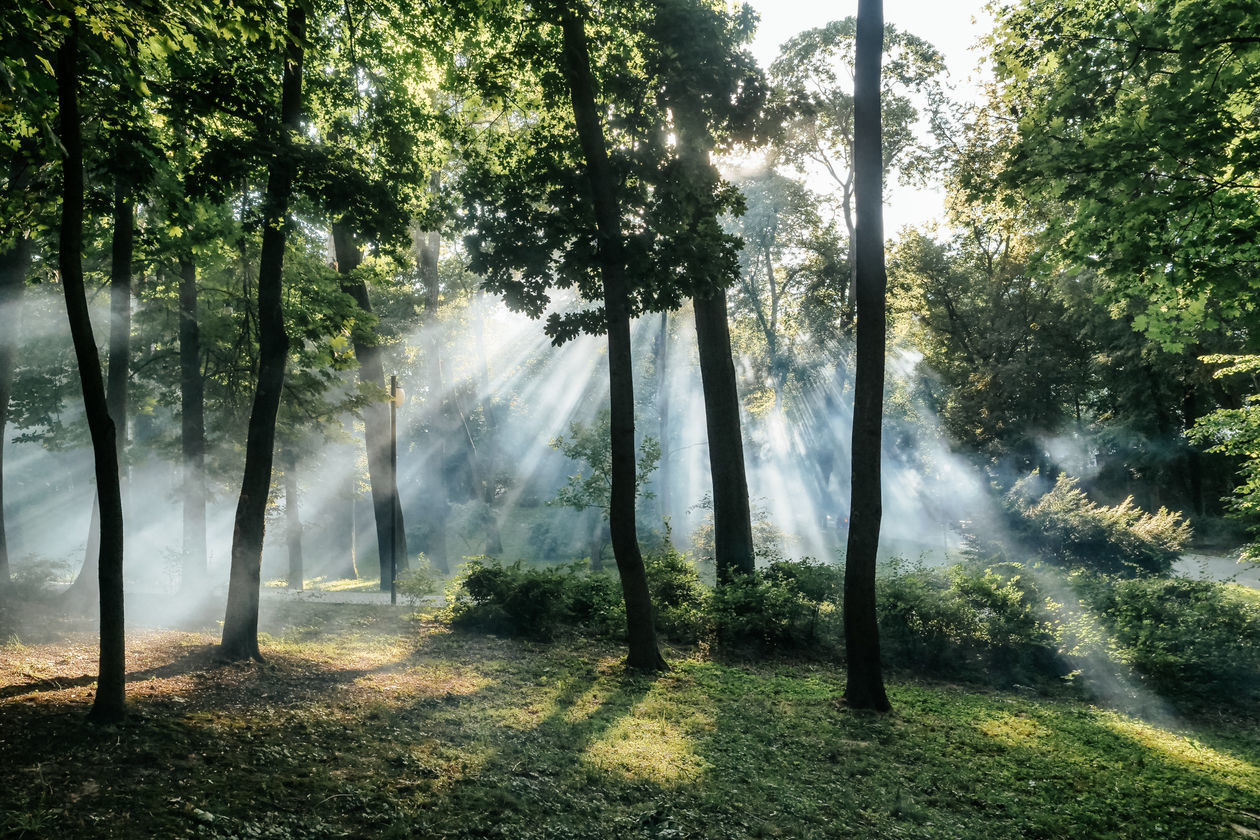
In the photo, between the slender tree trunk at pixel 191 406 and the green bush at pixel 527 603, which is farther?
the slender tree trunk at pixel 191 406

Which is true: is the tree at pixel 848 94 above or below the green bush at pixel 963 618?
above

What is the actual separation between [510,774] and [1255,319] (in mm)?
8557

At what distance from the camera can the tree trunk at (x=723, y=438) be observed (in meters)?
13.3

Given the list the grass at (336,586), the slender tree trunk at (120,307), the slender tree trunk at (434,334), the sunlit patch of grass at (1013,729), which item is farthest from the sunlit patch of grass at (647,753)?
the slender tree trunk at (434,334)

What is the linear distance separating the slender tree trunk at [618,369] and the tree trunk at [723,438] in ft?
13.7

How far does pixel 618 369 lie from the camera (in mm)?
9367

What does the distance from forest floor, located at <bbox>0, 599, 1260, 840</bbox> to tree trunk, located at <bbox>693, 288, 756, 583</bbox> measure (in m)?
3.99

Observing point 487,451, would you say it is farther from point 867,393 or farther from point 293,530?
point 867,393

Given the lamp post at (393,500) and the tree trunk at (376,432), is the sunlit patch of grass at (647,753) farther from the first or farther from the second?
the tree trunk at (376,432)

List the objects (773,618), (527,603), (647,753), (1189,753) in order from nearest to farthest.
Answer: (647,753) → (1189,753) → (773,618) → (527,603)

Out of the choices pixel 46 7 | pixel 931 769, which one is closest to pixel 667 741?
pixel 931 769

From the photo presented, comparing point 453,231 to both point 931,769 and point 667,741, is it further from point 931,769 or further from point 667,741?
point 931,769

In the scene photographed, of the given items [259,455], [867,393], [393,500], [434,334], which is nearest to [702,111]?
[867,393]

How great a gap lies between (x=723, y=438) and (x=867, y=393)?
212 inches
